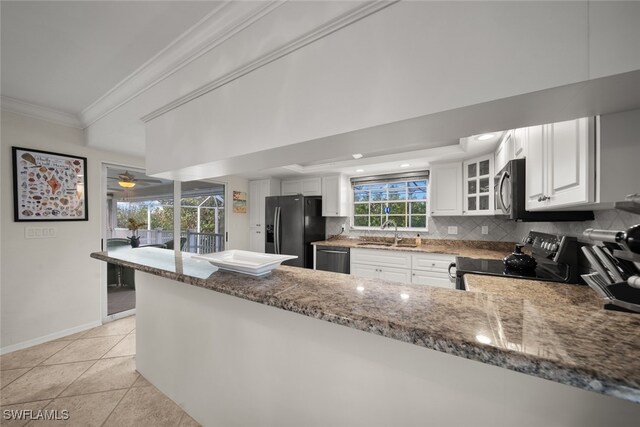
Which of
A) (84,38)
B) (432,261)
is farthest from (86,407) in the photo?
(432,261)

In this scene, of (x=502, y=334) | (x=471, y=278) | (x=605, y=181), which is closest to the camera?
(x=502, y=334)

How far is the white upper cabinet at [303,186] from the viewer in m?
4.41

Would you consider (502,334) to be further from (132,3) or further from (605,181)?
(132,3)

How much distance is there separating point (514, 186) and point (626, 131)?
37.0 inches

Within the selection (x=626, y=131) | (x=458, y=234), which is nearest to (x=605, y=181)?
(x=626, y=131)

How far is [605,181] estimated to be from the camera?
35.1 inches

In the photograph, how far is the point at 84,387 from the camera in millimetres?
1820

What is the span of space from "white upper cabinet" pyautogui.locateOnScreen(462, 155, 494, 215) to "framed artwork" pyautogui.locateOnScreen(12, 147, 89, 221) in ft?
15.4

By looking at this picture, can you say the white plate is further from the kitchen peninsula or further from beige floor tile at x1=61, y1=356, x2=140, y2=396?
beige floor tile at x1=61, y1=356, x2=140, y2=396

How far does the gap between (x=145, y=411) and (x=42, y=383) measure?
107 cm

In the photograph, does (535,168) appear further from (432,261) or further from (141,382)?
(141,382)

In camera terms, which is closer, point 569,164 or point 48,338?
point 569,164

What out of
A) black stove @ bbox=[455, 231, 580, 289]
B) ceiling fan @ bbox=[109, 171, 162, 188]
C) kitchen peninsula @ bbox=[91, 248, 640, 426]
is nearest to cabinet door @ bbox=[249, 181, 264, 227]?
ceiling fan @ bbox=[109, 171, 162, 188]

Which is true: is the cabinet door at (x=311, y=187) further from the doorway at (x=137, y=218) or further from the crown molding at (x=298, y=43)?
the crown molding at (x=298, y=43)
